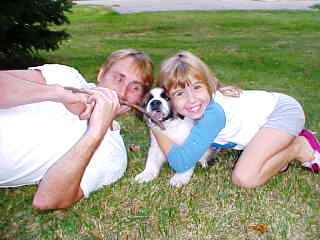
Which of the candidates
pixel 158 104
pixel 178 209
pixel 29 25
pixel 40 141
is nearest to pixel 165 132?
pixel 158 104

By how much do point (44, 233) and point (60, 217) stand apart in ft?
0.60

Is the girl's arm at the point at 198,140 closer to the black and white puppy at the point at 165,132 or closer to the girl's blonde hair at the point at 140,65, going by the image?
the black and white puppy at the point at 165,132

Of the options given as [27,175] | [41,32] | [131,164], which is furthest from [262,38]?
[27,175]

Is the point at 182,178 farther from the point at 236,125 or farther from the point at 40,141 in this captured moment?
the point at 40,141

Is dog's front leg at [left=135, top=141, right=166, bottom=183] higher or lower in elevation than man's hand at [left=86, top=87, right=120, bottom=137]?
lower

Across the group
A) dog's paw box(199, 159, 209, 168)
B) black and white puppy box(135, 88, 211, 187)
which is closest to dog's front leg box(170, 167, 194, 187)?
black and white puppy box(135, 88, 211, 187)

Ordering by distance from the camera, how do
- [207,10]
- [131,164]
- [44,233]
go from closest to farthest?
1. [44,233]
2. [131,164]
3. [207,10]

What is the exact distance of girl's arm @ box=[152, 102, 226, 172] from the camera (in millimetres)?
3943

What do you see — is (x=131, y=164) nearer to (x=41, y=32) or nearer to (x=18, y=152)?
(x=18, y=152)

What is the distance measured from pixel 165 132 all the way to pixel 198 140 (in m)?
0.25

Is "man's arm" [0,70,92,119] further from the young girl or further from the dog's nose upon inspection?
the young girl

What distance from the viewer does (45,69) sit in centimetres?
395

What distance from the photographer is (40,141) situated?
144 inches

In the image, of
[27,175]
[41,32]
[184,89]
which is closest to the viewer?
[27,175]
